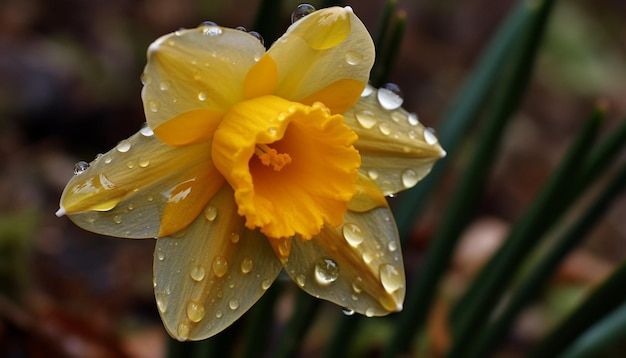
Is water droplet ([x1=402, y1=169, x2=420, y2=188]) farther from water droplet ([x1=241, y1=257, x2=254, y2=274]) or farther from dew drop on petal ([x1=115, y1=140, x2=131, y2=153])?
dew drop on petal ([x1=115, y1=140, x2=131, y2=153])

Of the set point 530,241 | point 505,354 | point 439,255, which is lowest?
point 505,354

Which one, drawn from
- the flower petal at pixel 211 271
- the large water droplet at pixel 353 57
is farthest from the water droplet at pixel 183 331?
the large water droplet at pixel 353 57

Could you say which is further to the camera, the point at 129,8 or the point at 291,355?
the point at 129,8

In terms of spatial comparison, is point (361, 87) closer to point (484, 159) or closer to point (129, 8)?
point (484, 159)

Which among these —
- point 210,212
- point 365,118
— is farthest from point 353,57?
point 210,212

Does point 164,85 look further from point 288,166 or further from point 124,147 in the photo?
point 288,166

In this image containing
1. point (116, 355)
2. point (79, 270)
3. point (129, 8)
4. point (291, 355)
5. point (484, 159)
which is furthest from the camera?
point (129, 8)

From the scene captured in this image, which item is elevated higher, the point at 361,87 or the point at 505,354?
the point at 361,87

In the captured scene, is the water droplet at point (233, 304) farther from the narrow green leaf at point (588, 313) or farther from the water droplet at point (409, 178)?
the narrow green leaf at point (588, 313)

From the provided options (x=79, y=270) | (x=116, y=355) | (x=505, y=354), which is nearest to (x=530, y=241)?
(x=116, y=355)
